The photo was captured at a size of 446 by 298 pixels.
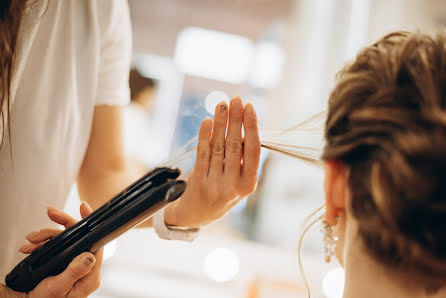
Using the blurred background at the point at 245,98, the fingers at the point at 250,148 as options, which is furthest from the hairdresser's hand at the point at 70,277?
the blurred background at the point at 245,98

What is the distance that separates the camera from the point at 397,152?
441 mm

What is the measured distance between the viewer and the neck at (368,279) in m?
0.50

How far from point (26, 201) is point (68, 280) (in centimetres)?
26

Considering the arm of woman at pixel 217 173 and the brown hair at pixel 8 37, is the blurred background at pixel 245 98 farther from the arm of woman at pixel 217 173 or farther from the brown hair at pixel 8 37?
the brown hair at pixel 8 37

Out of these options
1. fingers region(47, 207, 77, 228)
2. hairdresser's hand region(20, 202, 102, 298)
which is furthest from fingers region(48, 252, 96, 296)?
fingers region(47, 207, 77, 228)

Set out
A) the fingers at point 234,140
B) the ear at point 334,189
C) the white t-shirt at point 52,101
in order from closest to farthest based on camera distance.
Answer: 1. the ear at point 334,189
2. the fingers at point 234,140
3. the white t-shirt at point 52,101

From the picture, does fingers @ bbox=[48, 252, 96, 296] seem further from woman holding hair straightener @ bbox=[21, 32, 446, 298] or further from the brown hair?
woman holding hair straightener @ bbox=[21, 32, 446, 298]

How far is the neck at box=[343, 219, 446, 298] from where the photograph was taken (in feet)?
1.65

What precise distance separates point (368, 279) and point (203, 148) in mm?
299

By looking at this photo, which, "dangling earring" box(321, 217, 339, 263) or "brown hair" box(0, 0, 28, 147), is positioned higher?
"brown hair" box(0, 0, 28, 147)

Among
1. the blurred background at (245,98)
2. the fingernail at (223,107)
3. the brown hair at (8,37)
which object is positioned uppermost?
the brown hair at (8,37)

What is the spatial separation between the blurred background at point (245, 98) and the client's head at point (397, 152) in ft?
3.39

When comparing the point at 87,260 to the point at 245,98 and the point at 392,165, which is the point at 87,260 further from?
the point at 245,98

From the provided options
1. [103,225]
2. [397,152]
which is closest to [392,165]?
[397,152]
